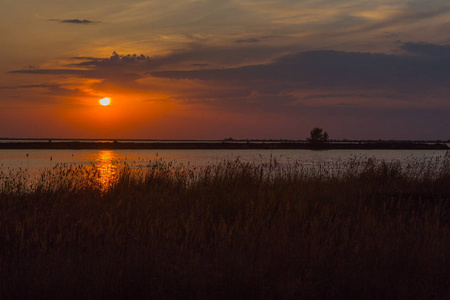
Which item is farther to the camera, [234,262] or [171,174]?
[171,174]

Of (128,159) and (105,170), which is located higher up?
(105,170)

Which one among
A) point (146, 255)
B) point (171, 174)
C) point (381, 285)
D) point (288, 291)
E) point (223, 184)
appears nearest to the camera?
point (288, 291)

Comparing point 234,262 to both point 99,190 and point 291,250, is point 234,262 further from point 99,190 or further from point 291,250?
point 99,190

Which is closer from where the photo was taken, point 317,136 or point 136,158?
point 136,158

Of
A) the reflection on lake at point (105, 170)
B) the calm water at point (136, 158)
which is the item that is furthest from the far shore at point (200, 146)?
the reflection on lake at point (105, 170)

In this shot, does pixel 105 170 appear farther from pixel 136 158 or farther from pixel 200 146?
pixel 200 146

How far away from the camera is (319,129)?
88062 mm

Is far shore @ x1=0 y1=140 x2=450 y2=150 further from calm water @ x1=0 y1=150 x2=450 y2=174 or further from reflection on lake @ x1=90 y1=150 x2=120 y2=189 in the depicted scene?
reflection on lake @ x1=90 y1=150 x2=120 y2=189

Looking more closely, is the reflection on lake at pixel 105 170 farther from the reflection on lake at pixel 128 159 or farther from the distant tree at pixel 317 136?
the distant tree at pixel 317 136

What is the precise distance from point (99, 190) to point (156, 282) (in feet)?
29.5

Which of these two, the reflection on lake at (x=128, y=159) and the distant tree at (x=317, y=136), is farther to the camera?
the distant tree at (x=317, y=136)

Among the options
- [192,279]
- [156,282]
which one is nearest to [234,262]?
[192,279]

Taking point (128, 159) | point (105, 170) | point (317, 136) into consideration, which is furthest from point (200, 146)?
point (105, 170)

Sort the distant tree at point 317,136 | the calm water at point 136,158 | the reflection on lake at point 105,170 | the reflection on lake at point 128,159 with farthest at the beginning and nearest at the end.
Answer: the distant tree at point 317,136
the calm water at point 136,158
the reflection on lake at point 128,159
the reflection on lake at point 105,170
